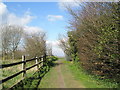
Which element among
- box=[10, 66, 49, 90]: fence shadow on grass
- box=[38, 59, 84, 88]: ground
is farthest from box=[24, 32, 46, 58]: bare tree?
box=[10, 66, 49, 90]: fence shadow on grass

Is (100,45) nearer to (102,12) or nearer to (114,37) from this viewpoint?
(114,37)

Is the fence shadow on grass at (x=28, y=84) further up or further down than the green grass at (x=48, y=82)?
further up

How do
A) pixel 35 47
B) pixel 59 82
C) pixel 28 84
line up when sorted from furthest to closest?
pixel 35 47 → pixel 59 82 → pixel 28 84

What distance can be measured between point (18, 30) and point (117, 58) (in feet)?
120

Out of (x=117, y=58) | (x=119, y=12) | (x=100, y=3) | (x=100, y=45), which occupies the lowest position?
(x=117, y=58)

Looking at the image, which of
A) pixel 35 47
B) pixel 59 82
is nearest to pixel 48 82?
pixel 59 82

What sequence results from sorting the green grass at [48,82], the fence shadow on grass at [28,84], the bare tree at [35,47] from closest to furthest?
the fence shadow on grass at [28,84] → the green grass at [48,82] → the bare tree at [35,47]

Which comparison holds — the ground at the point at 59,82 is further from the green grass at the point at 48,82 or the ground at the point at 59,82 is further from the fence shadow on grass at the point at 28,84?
the fence shadow on grass at the point at 28,84

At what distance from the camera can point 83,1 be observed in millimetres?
10750

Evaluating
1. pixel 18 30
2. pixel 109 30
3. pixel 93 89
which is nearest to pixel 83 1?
pixel 109 30

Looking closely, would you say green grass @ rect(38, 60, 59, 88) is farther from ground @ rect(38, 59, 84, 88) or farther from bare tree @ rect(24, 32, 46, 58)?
bare tree @ rect(24, 32, 46, 58)

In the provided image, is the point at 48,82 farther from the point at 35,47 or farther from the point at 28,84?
the point at 35,47

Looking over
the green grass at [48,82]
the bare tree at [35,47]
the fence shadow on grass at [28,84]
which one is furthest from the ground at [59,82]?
the bare tree at [35,47]

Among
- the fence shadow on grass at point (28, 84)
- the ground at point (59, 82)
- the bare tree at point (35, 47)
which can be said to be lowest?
the ground at point (59, 82)
